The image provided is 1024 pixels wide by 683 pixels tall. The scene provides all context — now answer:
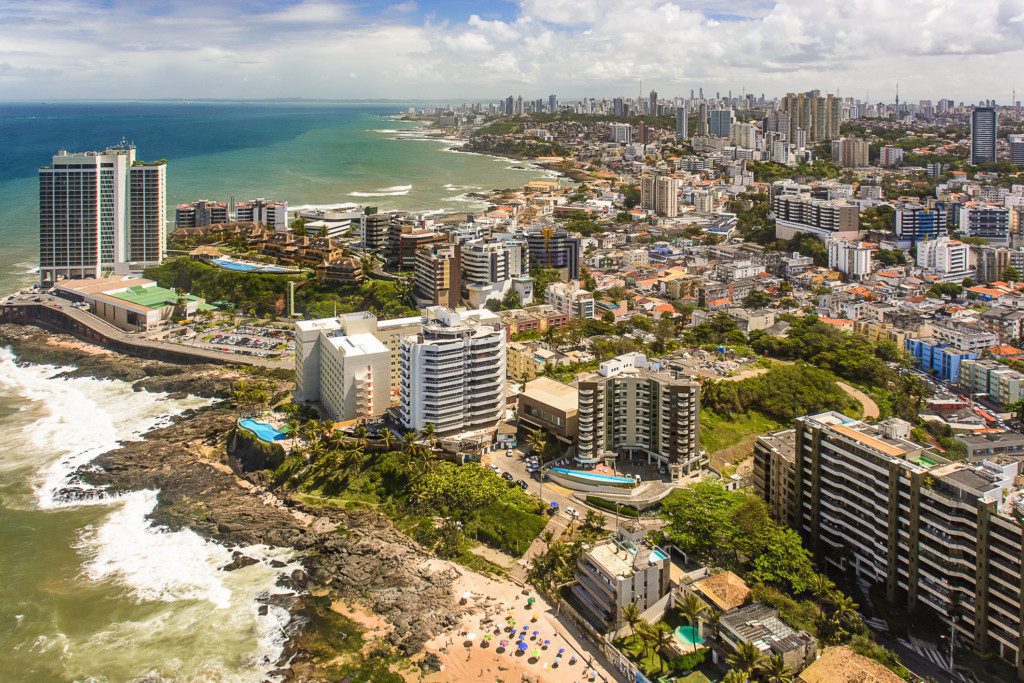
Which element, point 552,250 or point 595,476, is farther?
point 552,250

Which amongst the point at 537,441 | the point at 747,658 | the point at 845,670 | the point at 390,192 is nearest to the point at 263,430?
the point at 537,441

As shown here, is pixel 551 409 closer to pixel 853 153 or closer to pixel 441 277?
pixel 441 277

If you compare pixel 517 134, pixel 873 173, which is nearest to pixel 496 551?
pixel 873 173

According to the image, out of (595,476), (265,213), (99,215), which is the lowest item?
(595,476)

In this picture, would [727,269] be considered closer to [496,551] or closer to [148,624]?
[496,551]

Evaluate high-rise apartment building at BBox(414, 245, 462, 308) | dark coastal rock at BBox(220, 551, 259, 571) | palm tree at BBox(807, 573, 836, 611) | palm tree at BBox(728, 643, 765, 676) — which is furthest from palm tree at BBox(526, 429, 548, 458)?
high-rise apartment building at BBox(414, 245, 462, 308)

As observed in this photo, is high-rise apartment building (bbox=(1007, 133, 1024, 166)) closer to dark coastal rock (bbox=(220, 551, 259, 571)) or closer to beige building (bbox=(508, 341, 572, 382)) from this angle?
beige building (bbox=(508, 341, 572, 382))

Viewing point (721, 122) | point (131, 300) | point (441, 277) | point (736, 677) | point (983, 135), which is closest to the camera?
point (736, 677)

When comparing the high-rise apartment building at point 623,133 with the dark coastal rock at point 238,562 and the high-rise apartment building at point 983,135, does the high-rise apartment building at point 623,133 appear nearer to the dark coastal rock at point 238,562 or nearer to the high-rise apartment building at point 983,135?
the high-rise apartment building at point 983,135
